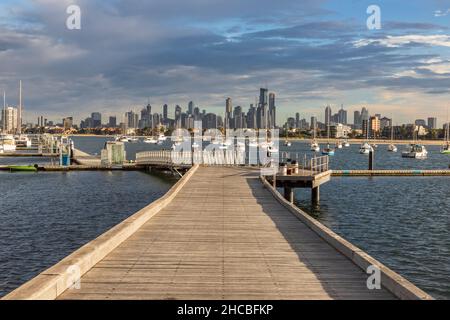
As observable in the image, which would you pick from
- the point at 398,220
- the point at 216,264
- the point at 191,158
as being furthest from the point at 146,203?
the point at 216,264

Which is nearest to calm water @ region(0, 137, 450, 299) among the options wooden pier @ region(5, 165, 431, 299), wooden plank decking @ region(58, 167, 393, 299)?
wooden pier @ region(5, 165, 431, 299)

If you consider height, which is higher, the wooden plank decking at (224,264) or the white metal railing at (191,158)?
the white metal railing at (191,158)

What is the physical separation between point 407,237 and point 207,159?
28907mm

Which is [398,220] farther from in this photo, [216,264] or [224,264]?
[216,264]

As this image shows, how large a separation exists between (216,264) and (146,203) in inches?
1155

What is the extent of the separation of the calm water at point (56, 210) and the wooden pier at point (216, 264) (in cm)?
631

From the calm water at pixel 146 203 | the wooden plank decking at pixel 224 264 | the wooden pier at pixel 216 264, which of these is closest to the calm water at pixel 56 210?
the calm water at pixel 146 203

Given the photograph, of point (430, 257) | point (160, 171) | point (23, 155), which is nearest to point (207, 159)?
point (160, 171)

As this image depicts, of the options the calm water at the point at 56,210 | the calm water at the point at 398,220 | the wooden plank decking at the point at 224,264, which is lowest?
the calm water at the point at 398,220

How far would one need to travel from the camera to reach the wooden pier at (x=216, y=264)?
1004 cm

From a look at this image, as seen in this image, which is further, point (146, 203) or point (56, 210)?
point (146, 203)

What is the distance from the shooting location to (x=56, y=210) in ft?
121

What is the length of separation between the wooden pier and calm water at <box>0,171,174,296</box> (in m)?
6.31

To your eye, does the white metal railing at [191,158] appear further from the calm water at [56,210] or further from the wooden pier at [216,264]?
the wooden pier at [216,264]
